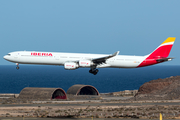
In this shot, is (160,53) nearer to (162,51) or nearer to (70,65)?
(162,51)

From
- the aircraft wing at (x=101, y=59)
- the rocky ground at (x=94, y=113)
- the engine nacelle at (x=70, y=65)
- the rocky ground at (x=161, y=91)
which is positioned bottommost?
the rocky ground at (x=94, y=113)

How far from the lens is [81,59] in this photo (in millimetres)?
63875

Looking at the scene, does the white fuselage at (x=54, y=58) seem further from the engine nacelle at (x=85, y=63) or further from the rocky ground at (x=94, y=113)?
the rocky ground at (x=94, y=113)

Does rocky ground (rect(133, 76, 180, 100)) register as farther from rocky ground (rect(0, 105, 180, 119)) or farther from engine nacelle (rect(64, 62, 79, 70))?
rocky ground (rect(0, 105, 180, 119))

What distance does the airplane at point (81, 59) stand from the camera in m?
62.3

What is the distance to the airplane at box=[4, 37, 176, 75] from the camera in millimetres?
62278

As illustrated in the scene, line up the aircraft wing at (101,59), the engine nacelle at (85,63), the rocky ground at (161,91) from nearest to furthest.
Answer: the aircraft wing at (101,59), the engine nacelle at (85,63), the rocky ground at (161,91)

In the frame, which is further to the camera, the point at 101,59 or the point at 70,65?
the point at 101,59

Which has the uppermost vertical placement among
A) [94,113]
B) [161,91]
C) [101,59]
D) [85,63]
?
[101,59]

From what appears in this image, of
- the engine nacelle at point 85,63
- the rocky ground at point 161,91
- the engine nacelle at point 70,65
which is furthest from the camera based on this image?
the rocky ground at point 161,91

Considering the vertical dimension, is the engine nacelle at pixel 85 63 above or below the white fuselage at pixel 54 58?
below

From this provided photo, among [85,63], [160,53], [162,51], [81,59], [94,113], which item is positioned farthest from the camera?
[162,51]

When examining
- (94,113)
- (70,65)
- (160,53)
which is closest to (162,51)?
(160,53)

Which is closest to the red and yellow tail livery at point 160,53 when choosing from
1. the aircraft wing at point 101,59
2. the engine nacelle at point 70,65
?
the aircraft wing at point 101,59
